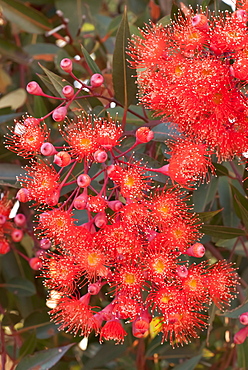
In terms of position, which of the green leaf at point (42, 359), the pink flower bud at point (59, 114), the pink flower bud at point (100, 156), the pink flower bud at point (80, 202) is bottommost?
the green leaf at point (42, 359)

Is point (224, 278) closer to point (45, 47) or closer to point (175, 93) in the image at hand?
point (175, 93)

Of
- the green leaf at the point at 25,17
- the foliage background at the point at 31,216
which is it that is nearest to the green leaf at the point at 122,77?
the foliage background at the point at 31,216

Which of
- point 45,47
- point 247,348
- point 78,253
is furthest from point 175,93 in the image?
point 45,47

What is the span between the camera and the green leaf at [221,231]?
1.22m

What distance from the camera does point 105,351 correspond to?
175cm

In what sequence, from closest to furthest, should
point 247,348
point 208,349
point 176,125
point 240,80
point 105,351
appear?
1. point 240,80
2. point 176,125
3. point 247,348
4. point 105,351
5. point 208,349

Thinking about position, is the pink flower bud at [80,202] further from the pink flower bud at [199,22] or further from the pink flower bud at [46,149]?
the pink flower bud at [199,22]

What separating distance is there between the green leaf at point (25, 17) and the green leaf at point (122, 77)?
818 millimetres

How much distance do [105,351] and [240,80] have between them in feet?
3.78

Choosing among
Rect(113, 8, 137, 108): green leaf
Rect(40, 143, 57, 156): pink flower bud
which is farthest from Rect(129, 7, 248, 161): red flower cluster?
Rect(40, 143, 57, 156): pink flower bud

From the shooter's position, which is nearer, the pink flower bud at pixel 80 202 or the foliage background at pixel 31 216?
the pink flower bud at pixel 80 202

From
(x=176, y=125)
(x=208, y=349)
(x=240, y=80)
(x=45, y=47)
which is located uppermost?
(x=240, y=80)

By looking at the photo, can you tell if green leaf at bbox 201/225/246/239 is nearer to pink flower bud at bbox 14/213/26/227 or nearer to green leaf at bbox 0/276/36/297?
pink flower bud at bbox 14/213/26/227

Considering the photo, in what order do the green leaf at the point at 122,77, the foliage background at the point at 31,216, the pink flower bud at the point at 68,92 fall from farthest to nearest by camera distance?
the foliage background at the point at 31,216, the green leaf at the point at 122,77, the pink flower bud at the point at 68,92
